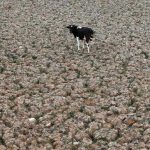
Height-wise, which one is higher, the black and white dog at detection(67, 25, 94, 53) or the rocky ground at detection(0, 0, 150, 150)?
the black and white dog at detection(67, 25, 94, 53)

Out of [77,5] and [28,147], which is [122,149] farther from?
[77,5]

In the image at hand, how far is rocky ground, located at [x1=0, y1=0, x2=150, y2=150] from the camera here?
15.2m

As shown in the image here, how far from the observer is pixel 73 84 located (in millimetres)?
19719

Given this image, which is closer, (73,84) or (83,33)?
(73,84)

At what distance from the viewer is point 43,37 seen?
89.8ft

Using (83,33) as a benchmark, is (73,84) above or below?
below

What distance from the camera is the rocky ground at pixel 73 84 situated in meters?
15.2

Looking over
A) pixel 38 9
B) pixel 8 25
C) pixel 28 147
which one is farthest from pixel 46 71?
pixel 38 9

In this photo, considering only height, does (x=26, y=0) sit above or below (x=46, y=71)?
above

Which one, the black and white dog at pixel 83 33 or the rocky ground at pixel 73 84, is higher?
the black and white dog at pixel 83 33

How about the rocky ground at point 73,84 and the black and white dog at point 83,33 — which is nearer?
the rocky ground at point 73,84

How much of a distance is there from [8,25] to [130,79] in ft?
43.5

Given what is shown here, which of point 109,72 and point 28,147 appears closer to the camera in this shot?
point 28,147

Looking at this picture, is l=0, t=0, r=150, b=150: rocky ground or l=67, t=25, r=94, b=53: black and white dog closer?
l=0, t=0, r=150, b=150: rocky ground
